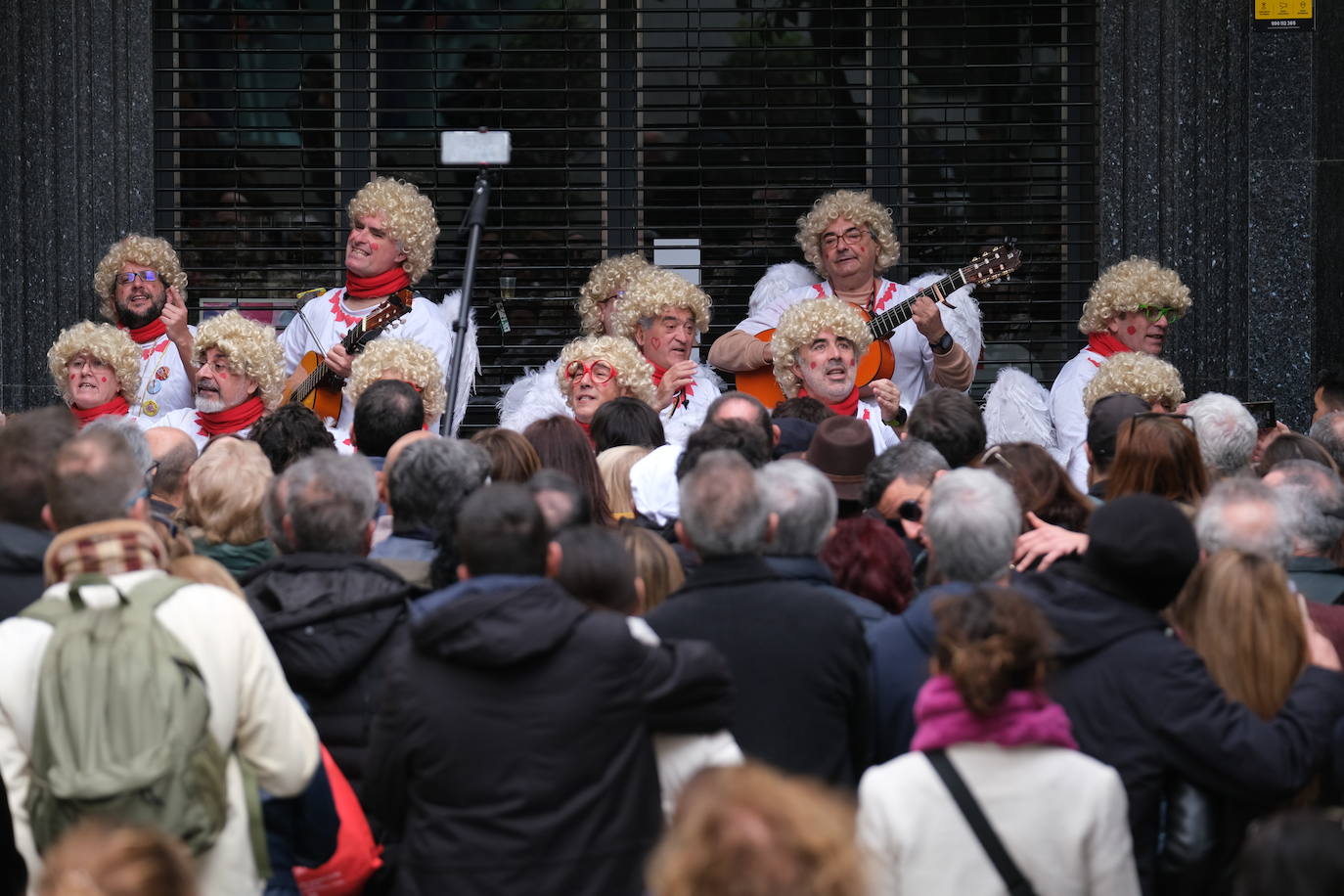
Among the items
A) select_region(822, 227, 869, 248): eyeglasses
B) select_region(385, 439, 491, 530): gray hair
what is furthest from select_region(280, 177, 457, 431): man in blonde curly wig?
select_region(385, 439, 491, 530): gray hair

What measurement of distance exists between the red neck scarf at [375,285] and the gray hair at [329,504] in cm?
433

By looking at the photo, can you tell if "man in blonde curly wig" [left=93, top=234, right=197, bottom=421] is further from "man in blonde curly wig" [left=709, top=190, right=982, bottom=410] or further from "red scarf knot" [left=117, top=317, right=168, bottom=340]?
"man in blonde curly wig" [left=709, top=190, right=982, bottom=410]

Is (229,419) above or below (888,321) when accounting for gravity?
below

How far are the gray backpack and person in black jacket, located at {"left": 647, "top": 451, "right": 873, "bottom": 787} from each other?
0.98 meters

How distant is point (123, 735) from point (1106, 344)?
596 centimetres

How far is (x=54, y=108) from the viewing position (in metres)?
8.26

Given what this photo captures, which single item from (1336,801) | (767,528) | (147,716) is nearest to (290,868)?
(147,716)

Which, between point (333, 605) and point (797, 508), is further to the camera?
point (797, 508)

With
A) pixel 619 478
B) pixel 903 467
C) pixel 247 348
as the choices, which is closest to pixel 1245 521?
pixel 903 467

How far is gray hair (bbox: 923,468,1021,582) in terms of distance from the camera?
12.4 feet

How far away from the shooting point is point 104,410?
7797 mm

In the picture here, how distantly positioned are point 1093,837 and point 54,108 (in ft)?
22.3

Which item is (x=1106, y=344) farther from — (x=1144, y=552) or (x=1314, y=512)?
(x=1144, y=552)

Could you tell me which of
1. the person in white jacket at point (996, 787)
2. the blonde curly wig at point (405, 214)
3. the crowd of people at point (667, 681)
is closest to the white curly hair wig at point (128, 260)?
the blonde curly wig at point (405, 214)
